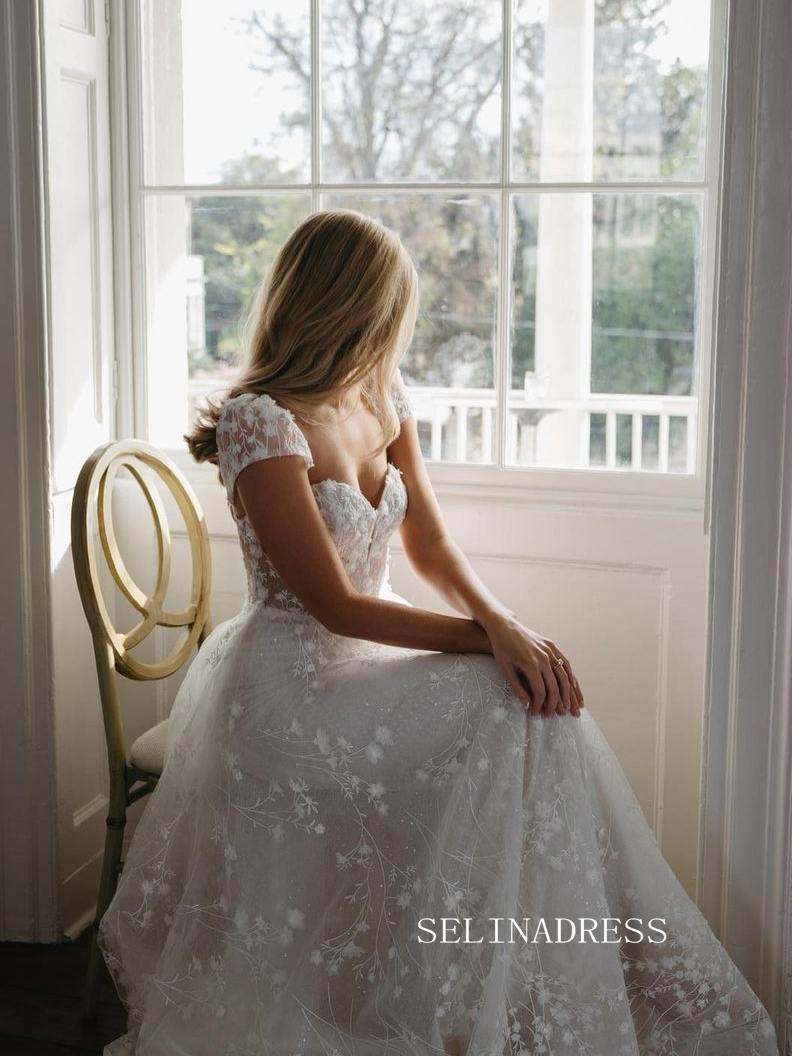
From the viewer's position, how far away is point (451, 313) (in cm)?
260

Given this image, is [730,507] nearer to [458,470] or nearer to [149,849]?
[458,470]

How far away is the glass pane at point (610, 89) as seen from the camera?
2379mm

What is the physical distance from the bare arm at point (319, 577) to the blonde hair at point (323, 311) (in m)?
0.16

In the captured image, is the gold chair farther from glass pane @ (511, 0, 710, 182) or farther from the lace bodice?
glass pane @ (511, 0, 710, 182)

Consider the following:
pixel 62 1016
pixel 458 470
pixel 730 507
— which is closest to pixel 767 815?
pixel 730 507

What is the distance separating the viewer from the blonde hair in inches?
83.7

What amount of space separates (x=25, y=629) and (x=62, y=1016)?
29.5 inches

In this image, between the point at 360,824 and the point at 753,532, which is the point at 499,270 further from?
the point at 360,824

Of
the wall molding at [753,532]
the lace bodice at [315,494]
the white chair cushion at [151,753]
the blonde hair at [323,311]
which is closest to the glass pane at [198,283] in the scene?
the blonde hair at [323,311]

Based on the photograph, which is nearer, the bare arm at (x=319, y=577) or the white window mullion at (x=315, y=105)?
the bare arm at (x=319, y=577)

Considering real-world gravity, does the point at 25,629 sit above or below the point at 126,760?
above

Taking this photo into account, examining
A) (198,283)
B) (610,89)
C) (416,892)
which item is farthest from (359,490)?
(610,89)

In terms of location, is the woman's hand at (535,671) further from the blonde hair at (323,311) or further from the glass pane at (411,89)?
the glass pane at (411,89)

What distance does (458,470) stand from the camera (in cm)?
262
